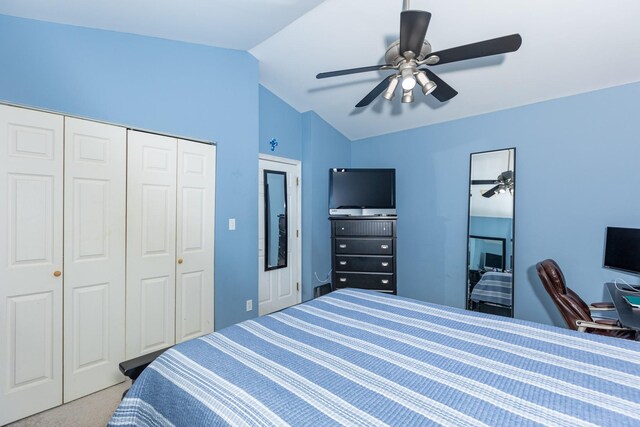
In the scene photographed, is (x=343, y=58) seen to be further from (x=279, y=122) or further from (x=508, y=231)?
(x=508, y=231)

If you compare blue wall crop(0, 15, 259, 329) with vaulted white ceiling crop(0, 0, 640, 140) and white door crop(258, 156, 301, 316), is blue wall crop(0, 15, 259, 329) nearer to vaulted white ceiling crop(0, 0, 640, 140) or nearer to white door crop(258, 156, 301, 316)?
vaulted white ceiling crop(0, 0, 640, 140)

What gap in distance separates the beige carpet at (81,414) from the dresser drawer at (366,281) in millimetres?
2430

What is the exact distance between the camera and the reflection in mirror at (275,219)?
3.70m

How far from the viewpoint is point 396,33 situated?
2.51 m

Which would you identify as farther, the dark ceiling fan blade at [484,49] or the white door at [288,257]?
the white door at [288,257]

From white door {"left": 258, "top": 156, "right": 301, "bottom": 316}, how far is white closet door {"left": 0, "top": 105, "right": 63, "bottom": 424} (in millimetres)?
1946

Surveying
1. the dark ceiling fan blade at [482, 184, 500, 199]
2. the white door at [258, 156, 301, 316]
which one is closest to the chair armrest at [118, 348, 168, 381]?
the white door at [258, 156, 301, 316]

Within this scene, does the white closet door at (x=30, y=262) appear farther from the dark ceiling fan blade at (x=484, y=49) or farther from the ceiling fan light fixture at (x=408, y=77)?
the dark ceiling fan blade at (x=484, y=49)

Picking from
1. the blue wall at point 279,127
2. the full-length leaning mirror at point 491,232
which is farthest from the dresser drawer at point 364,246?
the blue wall at point 279,127

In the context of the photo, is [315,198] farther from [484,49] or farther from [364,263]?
[484,49]

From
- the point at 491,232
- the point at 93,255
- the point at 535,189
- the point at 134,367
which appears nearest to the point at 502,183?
the point at 535,189

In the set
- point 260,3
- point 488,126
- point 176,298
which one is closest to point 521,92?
point 488,126

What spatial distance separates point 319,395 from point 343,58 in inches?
112

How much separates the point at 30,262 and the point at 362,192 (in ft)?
10.5
